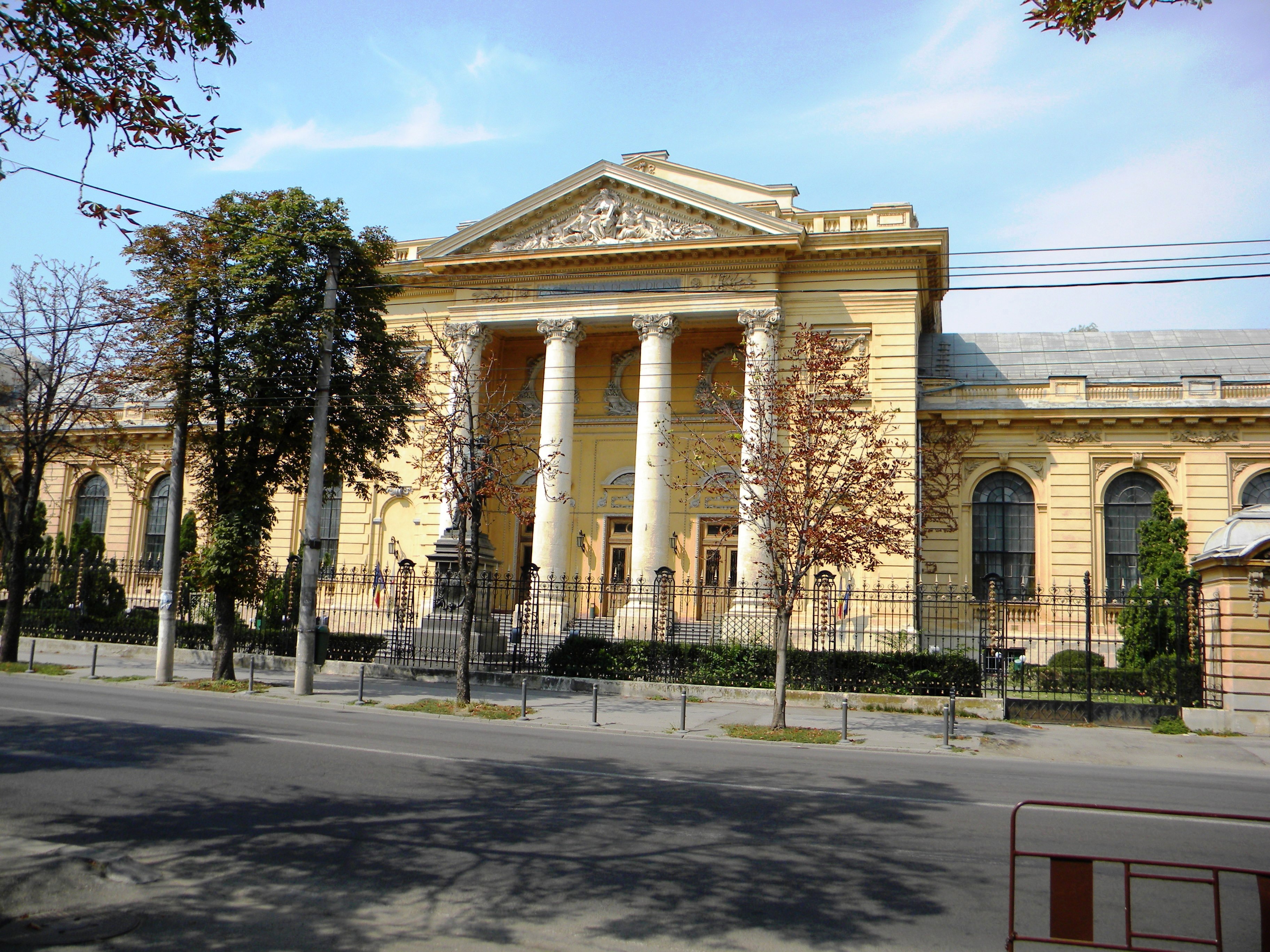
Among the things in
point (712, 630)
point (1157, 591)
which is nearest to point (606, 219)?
point (712, 630)

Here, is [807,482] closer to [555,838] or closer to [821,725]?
[821,725]

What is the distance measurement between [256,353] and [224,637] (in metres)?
6.43

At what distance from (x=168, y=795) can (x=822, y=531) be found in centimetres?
1204

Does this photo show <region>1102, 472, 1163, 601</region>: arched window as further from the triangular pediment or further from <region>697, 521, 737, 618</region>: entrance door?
the triangular pediment

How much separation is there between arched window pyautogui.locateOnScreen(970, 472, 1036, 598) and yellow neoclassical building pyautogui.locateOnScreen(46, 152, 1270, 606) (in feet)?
0.23

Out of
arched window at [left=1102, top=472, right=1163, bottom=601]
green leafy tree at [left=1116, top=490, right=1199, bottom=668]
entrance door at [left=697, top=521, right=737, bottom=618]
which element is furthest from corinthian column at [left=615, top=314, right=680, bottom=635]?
arched window at [left=1102, top=472, right=1163, bottom=601]

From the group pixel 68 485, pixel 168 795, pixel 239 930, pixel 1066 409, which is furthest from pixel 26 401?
pixel 1066 409

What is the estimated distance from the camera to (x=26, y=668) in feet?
76.3

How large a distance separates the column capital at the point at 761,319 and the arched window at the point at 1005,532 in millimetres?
9532

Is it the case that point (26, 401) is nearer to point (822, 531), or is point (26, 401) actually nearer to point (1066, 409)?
point (822, 531)

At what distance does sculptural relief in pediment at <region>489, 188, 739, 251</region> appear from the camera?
3369cm

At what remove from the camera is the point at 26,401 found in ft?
78.1

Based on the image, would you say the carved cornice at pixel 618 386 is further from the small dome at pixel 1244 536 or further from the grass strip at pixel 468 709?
the small dome at pixel 1244 536

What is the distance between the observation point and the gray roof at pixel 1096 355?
1471 inches
